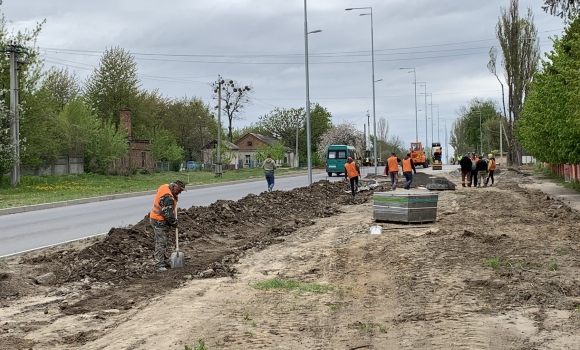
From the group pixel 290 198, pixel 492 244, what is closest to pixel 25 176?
pixel 290 198

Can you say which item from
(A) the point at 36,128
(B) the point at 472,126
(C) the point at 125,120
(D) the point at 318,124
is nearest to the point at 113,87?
(C) the point at 125,120

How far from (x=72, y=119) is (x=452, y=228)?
120 ft

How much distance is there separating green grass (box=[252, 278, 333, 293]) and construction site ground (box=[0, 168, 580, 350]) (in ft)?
0.10

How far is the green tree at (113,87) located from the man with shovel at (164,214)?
168 ft

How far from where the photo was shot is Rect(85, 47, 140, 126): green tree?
5956 centimetres

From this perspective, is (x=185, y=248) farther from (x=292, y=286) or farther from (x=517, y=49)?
(x=517, y=49)

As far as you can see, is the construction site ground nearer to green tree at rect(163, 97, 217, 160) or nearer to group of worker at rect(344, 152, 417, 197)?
group of worker at rect(344, 152, 417, 197)

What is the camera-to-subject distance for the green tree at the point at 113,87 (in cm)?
5956

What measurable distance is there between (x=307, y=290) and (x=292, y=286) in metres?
0.31

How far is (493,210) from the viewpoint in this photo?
1964 cm

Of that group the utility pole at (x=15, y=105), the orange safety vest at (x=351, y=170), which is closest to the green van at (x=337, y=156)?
the utility pole at (x=15, y=105)

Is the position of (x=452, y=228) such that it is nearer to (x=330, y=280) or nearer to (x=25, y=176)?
(x=330, y=280)

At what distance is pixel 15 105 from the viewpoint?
31.8 metres

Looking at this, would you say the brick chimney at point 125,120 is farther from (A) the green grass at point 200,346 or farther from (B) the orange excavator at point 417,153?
(A) the green grass at point 200,346
